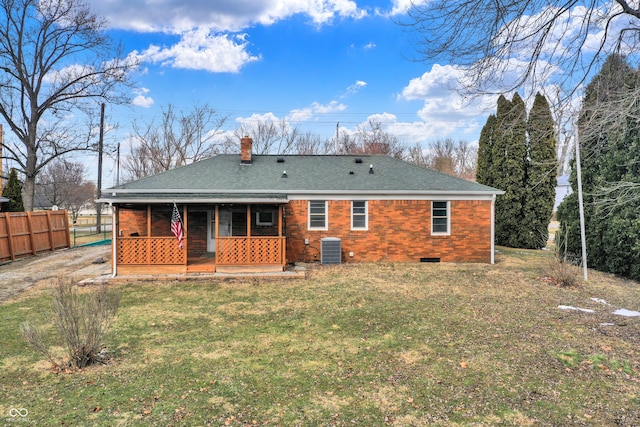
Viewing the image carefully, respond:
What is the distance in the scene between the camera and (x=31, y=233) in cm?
1510

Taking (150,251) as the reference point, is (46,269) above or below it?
below

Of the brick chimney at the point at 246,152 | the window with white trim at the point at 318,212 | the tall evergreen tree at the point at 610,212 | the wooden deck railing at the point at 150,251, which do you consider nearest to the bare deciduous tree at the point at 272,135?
the brick chimney at the point at 246,152

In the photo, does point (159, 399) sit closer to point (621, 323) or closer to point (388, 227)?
point (621, 323)

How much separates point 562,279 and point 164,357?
10173mm

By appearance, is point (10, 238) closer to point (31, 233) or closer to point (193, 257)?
point (31, 233)

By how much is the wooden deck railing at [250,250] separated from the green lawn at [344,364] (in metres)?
2.49


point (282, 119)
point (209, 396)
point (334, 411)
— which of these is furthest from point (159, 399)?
point (282, 119)

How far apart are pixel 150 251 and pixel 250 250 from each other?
123 inches

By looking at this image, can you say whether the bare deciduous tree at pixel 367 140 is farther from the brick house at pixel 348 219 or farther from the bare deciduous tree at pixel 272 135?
the brick house at pixel 348 219

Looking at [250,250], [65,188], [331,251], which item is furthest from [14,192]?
[331,251]

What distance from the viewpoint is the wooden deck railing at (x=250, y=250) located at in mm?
11258

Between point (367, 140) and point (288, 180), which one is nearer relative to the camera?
point (288, 180)

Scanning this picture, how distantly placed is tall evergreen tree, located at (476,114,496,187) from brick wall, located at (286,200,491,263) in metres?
7.78

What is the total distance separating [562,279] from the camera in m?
9.70
